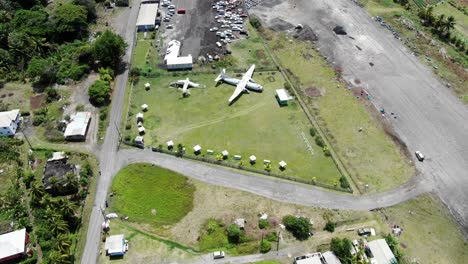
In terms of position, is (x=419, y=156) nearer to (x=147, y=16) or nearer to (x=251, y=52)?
(x=251, y=52)

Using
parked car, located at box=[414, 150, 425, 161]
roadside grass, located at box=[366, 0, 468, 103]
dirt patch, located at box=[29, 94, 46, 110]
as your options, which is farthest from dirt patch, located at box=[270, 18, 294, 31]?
dirt patch, located at box=[29, 94, 46, 110]

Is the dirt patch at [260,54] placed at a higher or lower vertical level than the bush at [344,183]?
higher

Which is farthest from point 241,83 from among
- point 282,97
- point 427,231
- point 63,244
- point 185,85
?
point 63,244

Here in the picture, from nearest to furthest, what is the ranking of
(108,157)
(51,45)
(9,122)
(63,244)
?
(63,244), (108,157), (9,122), (51,45)

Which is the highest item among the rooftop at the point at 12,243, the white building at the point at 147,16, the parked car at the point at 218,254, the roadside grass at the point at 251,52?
the roadside grass at the point at 251,52

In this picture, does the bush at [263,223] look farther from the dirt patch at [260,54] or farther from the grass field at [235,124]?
the dirt patch at [260,54]

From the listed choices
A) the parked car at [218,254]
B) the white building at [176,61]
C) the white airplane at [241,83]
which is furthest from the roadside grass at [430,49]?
the parked car at [218,254]

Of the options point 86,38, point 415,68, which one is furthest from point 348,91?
point 86,38
